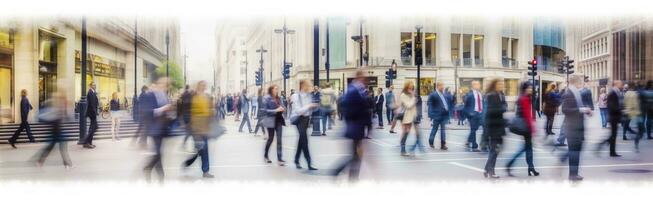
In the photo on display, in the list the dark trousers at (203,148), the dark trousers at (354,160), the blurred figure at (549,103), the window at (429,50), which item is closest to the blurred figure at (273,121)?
the dark trousers at (203,148)

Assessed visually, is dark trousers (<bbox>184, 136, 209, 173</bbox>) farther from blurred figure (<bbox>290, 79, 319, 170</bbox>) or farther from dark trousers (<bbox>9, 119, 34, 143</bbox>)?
dark trousers (<bbox>9, 119, 34, 143</bbox>)

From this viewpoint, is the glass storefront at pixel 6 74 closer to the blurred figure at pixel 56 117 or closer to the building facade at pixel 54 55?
the building facade at pixel 54 55

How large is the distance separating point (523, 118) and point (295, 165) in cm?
365

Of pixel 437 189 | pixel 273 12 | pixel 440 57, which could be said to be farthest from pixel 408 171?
pixel 440 57

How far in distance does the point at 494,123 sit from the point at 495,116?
0.39 ft

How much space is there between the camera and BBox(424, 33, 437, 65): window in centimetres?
3500

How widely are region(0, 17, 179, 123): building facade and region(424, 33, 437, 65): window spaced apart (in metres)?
16.1

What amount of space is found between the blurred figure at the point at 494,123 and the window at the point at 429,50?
26.5 meters

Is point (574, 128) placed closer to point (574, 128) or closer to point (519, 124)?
point (574, 128)

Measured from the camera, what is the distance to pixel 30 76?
20.1 m

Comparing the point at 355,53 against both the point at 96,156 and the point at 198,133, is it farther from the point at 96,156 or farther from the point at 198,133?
the point at 198,133

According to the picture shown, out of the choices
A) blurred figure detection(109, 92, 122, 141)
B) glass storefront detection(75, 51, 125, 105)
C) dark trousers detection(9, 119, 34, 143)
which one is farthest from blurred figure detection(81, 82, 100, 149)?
glass storefront detection(75, 51, 125, 105)

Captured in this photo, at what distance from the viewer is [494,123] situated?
8.22 m

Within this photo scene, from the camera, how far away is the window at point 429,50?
35000mm
